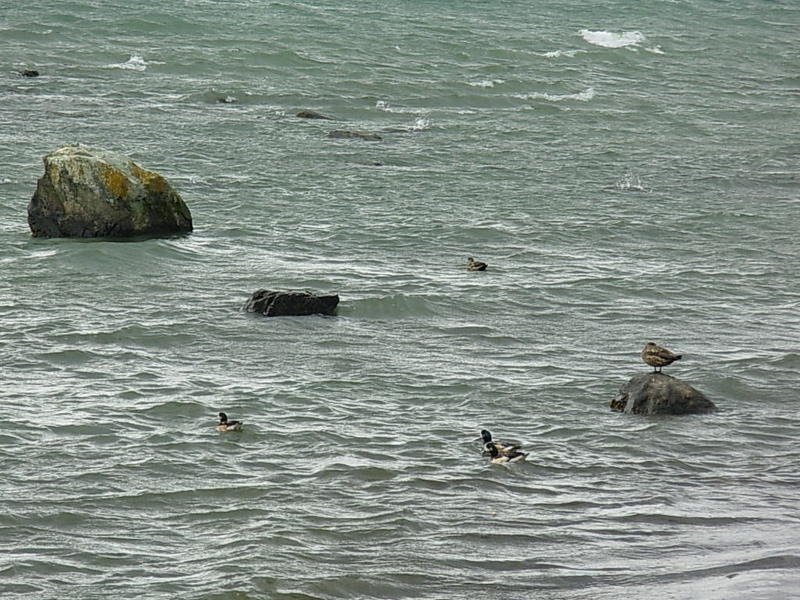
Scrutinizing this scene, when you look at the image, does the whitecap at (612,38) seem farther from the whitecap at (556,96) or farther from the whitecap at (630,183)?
the whitecap at (630,183)

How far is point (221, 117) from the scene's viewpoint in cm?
3020

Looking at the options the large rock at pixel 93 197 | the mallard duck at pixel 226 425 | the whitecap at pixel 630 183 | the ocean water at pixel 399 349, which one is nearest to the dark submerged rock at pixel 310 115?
the ocean water at pixel 399 349

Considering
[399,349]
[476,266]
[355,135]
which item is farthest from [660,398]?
[355,135]

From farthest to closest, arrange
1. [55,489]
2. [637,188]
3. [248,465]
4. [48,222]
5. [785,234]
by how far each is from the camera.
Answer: [637,188] < [785,234] < [48,222] < [248,465] < [55,489]

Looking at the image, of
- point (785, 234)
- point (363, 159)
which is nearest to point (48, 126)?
point (363, 159)

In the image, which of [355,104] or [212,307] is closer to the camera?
[212,307]

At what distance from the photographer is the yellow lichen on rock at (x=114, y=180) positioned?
19312 mm

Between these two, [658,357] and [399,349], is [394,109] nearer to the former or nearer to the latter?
[399,349]

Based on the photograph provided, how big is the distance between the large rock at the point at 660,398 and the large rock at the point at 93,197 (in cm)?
848

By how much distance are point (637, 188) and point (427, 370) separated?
466 inches

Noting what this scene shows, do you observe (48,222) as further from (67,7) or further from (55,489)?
(67,7)

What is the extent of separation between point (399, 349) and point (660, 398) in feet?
10.7

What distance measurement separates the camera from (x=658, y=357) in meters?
14.1

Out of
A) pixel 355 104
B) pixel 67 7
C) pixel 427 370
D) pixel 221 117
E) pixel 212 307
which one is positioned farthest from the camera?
pixel 67 7
